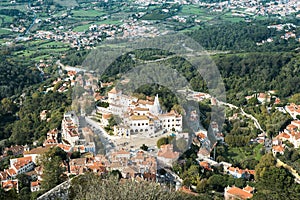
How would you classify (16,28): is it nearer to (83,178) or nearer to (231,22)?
(231,22)

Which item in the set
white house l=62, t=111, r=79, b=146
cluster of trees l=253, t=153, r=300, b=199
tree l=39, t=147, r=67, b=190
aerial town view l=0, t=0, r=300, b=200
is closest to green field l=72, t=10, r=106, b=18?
aerial town view l=0, t=0, r=300, b=200

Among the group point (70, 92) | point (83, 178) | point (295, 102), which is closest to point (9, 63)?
point (70, 92)

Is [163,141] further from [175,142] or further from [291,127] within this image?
[291,127]

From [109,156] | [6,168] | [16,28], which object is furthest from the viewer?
[16,28]

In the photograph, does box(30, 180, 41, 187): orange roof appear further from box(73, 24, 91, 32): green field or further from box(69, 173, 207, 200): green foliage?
box(73, 24, 91, 32): green field

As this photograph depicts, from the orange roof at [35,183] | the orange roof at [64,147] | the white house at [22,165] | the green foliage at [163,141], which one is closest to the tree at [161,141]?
the green foliage at [163,141]

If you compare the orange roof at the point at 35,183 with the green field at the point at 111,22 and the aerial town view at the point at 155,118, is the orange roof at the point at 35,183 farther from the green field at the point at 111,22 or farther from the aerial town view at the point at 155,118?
the green field at the point at 111,22
